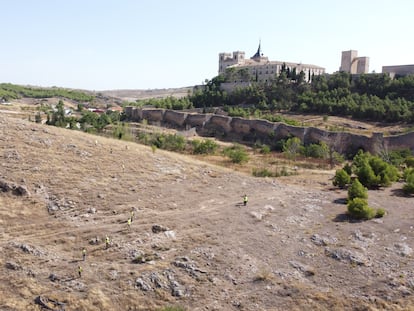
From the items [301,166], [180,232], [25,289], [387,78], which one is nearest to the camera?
[25,289]

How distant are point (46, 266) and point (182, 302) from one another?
279cm

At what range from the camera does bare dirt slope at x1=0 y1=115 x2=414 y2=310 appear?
8.06 meters

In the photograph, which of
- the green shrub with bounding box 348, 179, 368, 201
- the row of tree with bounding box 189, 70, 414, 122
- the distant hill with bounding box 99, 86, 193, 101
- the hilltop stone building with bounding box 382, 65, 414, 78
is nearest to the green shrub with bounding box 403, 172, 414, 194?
the green shrub with bounding box 348, 179, 368, 201

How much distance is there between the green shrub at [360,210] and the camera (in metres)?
11.7

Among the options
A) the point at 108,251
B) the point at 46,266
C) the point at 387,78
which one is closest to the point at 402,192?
the point at 108,251

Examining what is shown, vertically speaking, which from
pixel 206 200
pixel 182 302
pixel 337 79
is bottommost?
pixel 182 302

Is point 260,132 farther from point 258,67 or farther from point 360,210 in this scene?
point 258,67

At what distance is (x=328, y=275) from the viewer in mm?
8969

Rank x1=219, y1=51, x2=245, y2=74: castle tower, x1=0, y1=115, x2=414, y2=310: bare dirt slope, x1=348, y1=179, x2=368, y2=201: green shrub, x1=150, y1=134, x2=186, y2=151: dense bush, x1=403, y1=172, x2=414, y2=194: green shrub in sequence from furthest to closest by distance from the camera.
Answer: x1=219, y1=51, x2=245, y2=74: castle tower, x1=150, y1=134, x2=186, y2=151: dense bush, x1=403, y1=172, x2=414, y2=194: green shrub, x1=348, y1=179, x2=368, y2=201: green shrub, x1=0, y1=115, x2=414, y2=310: bare dirt slope

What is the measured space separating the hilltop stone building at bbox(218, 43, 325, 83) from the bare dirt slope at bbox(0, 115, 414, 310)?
33.0 metres

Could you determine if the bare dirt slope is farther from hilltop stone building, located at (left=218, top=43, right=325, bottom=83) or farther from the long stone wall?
hilltop stone building, located at (left=218, top=43, right=325, bottom=83)

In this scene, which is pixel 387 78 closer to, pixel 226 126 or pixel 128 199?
pixel 226 126

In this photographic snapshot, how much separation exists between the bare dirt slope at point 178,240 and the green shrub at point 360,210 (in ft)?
0.88

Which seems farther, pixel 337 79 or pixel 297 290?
pixel 337 79
